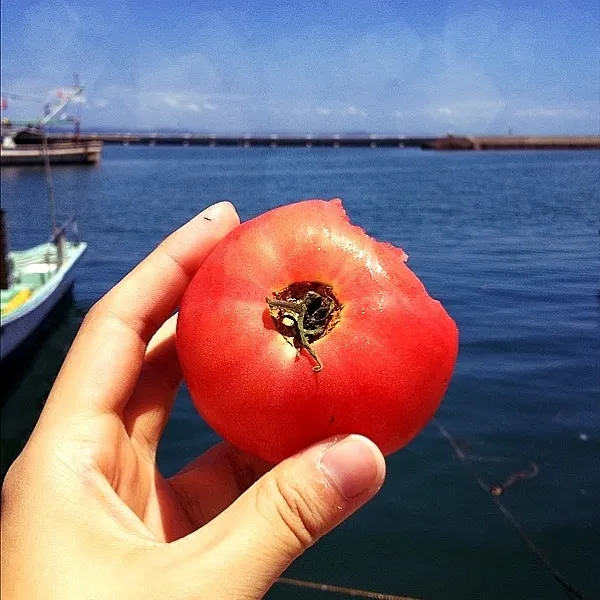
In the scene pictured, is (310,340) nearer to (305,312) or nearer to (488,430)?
(305,312)

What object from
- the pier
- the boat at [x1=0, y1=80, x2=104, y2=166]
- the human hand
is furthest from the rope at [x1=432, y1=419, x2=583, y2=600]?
the pier

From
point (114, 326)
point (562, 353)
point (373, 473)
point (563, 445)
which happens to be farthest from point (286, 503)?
point (562, 353)

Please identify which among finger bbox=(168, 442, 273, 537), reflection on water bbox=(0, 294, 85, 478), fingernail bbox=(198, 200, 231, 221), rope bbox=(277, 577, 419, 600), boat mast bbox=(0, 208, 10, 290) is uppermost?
fingernail bbox=(198, 200, 231, 221)

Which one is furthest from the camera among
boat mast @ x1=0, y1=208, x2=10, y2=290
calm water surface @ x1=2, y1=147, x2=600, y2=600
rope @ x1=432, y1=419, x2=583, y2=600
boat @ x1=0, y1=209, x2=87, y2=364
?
boat mast @ x1=0, y1=208, x2=10, y2=290

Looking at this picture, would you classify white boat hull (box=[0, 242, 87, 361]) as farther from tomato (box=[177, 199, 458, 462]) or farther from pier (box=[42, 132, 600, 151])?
pier (box=[42, 132, 600, 151])

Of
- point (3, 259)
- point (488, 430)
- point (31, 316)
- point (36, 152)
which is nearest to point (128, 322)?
point (488, 430)

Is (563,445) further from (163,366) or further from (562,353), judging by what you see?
(163,366)
